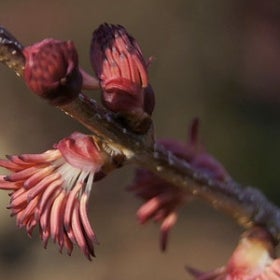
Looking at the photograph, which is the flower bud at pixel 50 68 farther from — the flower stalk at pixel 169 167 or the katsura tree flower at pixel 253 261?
the katsura tree flower at pixel 253 261

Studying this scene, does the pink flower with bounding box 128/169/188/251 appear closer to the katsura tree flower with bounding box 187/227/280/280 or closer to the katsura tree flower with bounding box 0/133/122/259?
the katsura tree flower with bounding box 187/227/280/280

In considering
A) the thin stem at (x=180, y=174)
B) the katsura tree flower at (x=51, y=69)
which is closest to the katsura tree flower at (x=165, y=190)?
the thin stem at (x=180, y=174)

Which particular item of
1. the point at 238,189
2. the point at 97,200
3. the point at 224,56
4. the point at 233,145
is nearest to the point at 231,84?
the point at 224,56

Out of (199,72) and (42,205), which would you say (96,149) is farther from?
(199,72)

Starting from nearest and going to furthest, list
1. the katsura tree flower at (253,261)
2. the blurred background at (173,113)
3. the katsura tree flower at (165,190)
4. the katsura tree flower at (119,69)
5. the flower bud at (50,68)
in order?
the flower bud at (50,68) < the katsura tree flower at (119,69) < the katsura tree flower at (253,261) < the katsura tree flower at (165,190) < the blurred background at (173,113)

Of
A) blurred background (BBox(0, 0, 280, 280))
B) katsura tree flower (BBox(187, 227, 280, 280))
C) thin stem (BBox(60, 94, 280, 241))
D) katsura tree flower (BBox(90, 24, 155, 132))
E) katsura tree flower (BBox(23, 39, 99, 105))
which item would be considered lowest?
blurred background (BBox(0, 0, 280, 280))

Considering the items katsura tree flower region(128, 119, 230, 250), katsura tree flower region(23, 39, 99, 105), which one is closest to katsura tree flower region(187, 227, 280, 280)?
katsura tree flower region(128, 119, 230, 250)

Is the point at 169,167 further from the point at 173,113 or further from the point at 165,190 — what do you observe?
the point at 173,113
